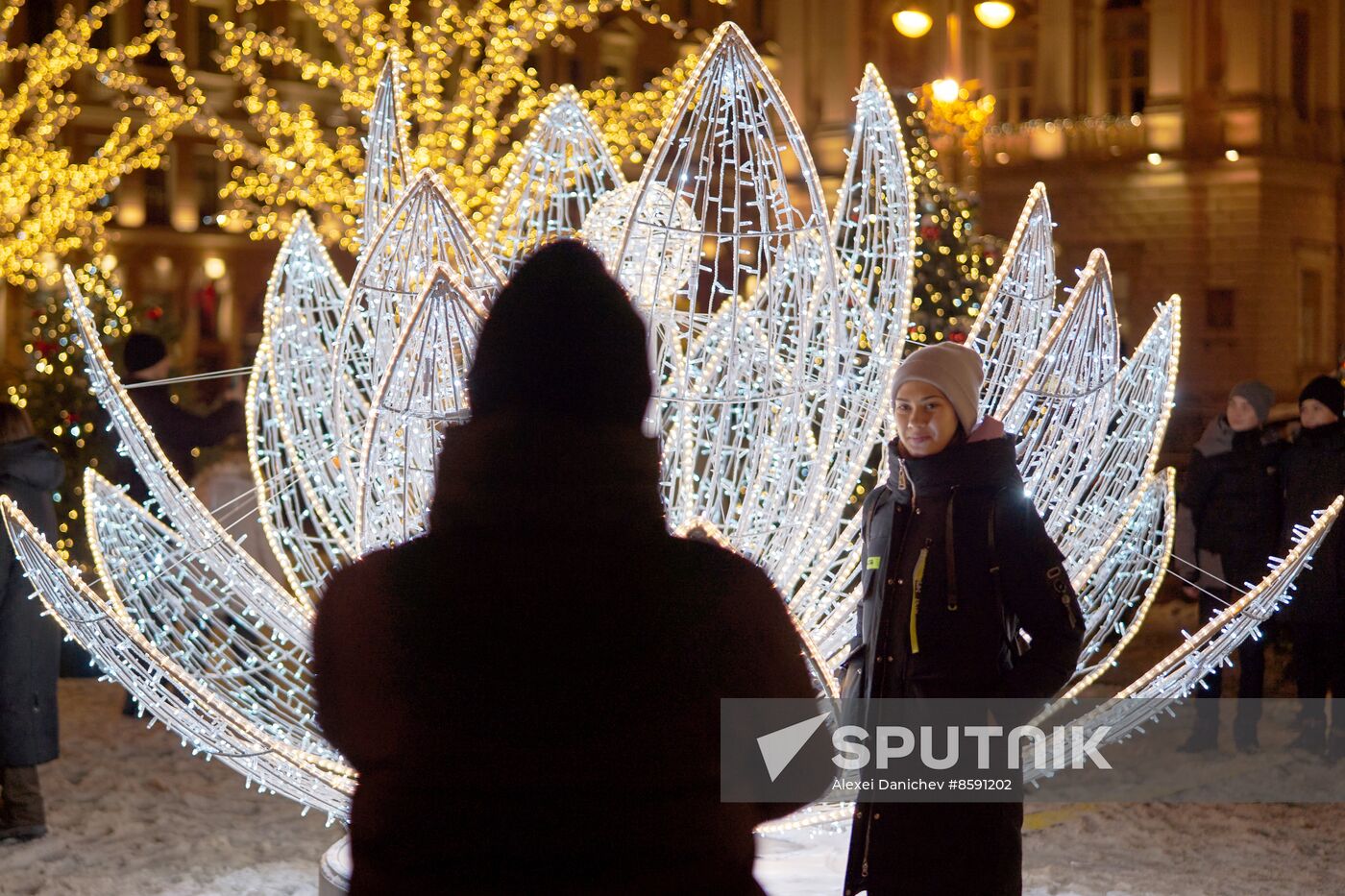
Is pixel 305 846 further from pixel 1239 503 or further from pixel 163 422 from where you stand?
pixel 1239 503

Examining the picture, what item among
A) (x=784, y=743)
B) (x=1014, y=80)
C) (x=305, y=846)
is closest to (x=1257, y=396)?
(x=305, y=846)

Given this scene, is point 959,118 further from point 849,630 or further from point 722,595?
point 722,595

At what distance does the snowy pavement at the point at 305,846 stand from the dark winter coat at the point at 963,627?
1.19 metres

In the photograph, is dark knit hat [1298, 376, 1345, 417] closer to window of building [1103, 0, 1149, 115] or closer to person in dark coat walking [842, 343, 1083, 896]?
person in dark coat walking [842, 343, 1083, 896]

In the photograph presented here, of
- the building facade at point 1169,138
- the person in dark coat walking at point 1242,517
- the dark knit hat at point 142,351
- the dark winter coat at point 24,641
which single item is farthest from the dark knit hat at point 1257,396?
the building facade at point 1169,138

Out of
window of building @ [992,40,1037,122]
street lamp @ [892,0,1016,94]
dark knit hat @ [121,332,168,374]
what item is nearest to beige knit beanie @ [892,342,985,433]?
dark knit hat @ [121,332,168,374]

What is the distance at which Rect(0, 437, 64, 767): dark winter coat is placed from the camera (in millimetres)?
5734

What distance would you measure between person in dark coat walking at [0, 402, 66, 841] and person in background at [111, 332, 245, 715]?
2.23 m

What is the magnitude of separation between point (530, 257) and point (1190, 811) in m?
5.35

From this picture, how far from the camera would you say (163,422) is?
866cm

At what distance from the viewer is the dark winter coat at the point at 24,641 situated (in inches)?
226

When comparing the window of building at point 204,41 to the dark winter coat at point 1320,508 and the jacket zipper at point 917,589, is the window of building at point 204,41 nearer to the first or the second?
the dark winter coat at point 1320,508

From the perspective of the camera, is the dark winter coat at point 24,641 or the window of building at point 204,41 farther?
the window of building at point 204,41

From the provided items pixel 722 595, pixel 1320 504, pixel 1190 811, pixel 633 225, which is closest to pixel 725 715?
pixel 722 595
